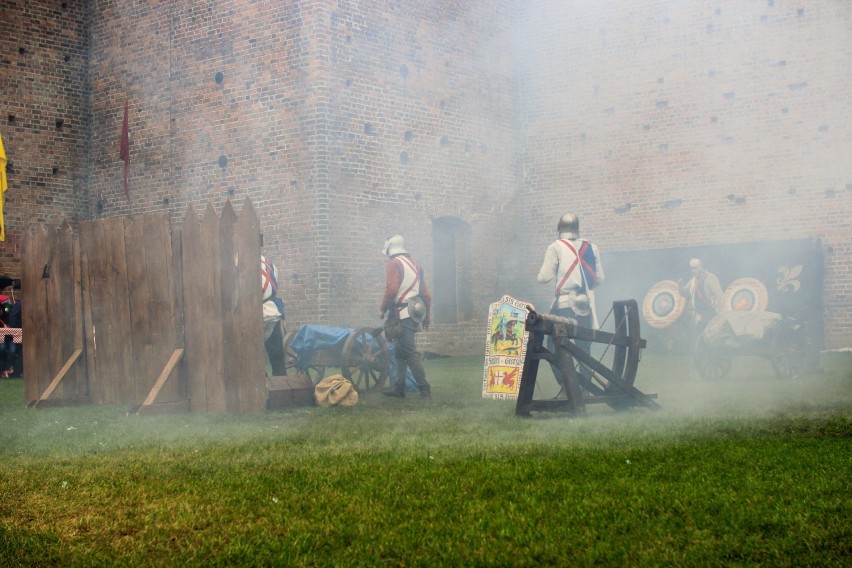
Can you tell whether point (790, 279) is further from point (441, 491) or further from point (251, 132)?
point (441, 491)

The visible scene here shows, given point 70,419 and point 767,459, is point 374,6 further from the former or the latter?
point 767,459

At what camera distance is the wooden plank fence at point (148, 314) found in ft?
26.4

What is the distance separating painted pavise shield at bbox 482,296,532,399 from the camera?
8773 millimetres

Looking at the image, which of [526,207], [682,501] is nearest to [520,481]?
[682,501]

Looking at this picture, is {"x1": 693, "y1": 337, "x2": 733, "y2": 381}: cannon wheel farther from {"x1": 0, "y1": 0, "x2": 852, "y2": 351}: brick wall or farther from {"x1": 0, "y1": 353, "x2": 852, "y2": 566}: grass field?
{"x1": 0, "y1": 353, "x2": 852, "y2": 566}: grass field

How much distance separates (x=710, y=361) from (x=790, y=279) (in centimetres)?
463

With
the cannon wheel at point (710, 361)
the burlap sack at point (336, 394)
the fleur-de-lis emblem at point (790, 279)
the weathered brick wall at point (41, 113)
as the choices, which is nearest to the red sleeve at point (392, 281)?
the burlap sack at point (336, 394)

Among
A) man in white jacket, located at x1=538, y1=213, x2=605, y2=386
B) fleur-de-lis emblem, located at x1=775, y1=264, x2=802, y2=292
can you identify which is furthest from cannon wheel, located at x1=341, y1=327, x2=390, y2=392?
fleur-de-lis emblem, located at x1=775, y1=264, x2=802, y2=292

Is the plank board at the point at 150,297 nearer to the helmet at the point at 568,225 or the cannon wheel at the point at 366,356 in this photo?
the cannon wheel at the point at 366,356

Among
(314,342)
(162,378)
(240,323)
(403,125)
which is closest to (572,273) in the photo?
(240,323)

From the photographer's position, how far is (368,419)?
290 inches

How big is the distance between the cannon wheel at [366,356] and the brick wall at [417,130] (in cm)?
337

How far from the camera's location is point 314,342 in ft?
33.8

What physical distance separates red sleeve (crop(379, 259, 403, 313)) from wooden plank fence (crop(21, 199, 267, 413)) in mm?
1623
